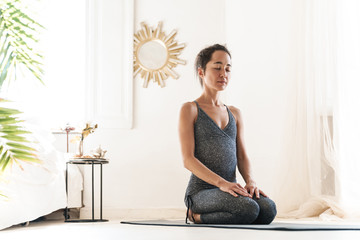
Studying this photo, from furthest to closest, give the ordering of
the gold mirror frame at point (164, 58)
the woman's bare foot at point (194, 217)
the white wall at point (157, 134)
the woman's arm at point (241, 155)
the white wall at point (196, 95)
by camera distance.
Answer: the gold mirror frame at point (164, 58)
the white wall at point (157, 134)
the white wall at point (196, 95)
the woman's arm at point (241, 155)
the woman's bare foot at point (194, 217)

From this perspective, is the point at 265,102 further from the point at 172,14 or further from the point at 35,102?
the point at 35,102

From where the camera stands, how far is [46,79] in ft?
15.3

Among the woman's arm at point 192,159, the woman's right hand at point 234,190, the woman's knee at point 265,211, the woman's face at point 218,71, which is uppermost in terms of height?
the woman's face at point 218,71

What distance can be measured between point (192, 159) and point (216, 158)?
0.15m

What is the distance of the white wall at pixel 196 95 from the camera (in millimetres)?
4082

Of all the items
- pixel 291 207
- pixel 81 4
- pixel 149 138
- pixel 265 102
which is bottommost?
pixel 291 207

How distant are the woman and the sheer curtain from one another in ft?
3.41

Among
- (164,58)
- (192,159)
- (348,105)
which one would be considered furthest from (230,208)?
(164,58)

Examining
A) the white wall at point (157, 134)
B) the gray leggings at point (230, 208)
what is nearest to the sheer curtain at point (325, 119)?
the white wall at point (157, 134)

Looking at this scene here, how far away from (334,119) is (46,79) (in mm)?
2498

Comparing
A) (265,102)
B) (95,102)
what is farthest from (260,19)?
(95,102)

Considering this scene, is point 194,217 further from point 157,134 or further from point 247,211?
point 157,134

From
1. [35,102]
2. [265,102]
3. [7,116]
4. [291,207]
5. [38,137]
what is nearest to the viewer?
[7,116]

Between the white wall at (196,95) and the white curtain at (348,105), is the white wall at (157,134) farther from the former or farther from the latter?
the white curtain at (348,105)
